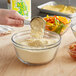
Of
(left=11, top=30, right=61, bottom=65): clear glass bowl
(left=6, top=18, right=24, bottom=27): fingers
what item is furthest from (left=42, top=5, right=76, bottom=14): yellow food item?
(left=11, top=30, right=61, bottom=65): clear glass bowl

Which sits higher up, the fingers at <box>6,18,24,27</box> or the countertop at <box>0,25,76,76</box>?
the fingers at <box>6,18,24,27</box>

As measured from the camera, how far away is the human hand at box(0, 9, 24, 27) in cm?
115

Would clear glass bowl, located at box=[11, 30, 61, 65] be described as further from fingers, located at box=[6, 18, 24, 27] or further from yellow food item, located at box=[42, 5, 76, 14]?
yellow food item, located at box=[42, 5, 76, 14]

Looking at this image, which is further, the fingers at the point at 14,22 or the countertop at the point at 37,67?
the fingers at the point at 14,22

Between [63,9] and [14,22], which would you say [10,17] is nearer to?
[14,22]

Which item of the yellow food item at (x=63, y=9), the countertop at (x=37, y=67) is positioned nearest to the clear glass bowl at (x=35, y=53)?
the countertop at (x=37, y=67)

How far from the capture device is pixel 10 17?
1169 millimetres

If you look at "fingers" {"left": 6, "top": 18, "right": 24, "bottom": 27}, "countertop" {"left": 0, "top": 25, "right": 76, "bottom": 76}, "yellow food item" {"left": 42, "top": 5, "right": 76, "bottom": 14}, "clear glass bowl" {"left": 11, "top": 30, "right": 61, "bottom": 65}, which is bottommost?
"yellow food item" {"left": 42, "top": 5, "right": 76, "bottom": 14}

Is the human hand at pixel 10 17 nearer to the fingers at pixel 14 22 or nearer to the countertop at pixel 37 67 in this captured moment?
the fingers at pixel 14 22

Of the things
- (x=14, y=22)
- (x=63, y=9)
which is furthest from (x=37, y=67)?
(x=63, y=9)

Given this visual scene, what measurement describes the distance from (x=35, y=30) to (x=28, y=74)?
10.5 inches

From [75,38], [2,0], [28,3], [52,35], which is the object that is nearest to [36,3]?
[2,0]

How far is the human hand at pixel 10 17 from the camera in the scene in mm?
1146

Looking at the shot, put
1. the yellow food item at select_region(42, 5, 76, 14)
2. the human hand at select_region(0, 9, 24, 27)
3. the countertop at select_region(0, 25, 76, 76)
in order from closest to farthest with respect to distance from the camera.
Answer: 1. the countertop at select_region(0, 25, 76, 76)
2. the human hand at select_region(0, 9, 24, 27)
3. the yellow food item at select_region(42, 5, 76, 14)
